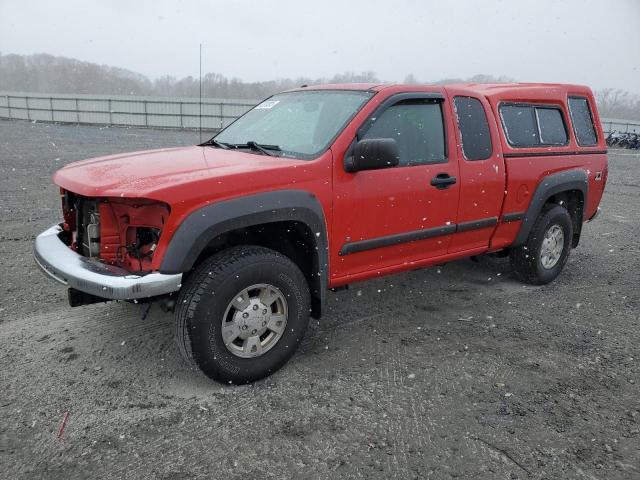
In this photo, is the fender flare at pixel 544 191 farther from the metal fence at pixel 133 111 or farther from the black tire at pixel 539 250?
the metal fence at pixel 133 111

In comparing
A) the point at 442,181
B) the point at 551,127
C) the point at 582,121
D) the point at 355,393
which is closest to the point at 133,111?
the point at 582,121

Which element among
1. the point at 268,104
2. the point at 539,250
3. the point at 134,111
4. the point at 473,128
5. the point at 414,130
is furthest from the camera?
the point at 134,111

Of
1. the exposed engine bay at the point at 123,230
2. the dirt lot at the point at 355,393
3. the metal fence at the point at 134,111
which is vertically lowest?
the metal fence at the point at 134,111

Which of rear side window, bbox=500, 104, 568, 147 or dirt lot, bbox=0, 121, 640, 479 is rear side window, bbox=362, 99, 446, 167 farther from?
dirt lot, bbox=0, 121, 640, 479

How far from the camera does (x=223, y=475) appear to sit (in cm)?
235

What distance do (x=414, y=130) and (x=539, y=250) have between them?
80.6 inches

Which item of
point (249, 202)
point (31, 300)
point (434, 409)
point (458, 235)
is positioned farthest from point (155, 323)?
point (458, 235)

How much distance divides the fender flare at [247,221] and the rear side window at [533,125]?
225 centimetres

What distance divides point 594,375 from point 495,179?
1.70 meters

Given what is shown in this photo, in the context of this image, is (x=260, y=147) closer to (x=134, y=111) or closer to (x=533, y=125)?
(x=533, y=125)

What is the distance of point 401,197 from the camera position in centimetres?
359

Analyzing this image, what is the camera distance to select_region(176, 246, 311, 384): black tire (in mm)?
2820

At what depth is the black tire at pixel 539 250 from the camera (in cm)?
489

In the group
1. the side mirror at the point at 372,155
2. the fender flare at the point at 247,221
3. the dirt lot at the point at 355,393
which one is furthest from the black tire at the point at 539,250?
the fender flare at the point at 247,221
